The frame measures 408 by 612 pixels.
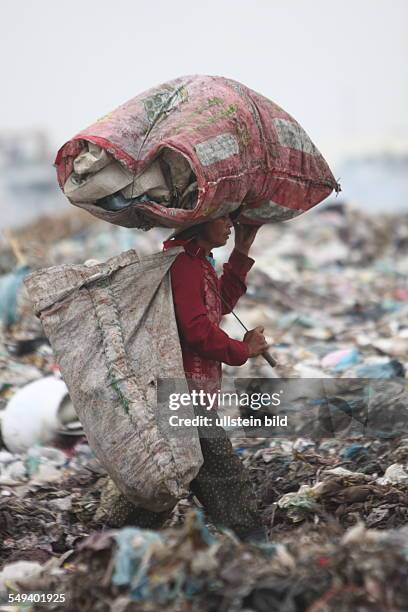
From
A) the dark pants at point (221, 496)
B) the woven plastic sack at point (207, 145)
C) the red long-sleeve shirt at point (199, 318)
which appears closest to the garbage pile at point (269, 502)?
the dark pants at point (221, 496)

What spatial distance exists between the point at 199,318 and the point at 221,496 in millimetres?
663

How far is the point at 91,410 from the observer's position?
10.6ft

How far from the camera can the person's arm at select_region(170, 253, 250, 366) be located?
3.28 m

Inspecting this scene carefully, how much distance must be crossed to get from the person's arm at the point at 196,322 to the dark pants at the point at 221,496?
29cm

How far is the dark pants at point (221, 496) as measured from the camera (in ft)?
11.3

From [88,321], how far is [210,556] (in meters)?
1.14

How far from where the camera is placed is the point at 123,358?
3.22m

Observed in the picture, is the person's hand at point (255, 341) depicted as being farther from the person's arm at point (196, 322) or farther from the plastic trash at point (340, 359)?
the plastic trash at point (340, 359)

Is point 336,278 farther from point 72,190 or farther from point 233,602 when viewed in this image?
point 233,602

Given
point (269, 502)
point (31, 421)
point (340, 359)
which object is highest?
point (340, 359)

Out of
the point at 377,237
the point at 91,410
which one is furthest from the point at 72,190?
the point at 377,237

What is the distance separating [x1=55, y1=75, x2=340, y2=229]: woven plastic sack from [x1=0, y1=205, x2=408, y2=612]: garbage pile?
1091 mm

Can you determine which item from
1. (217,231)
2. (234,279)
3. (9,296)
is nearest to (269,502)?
(234,279)

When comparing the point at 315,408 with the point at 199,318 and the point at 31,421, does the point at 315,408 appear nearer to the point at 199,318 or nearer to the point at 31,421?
the point at 31,421
